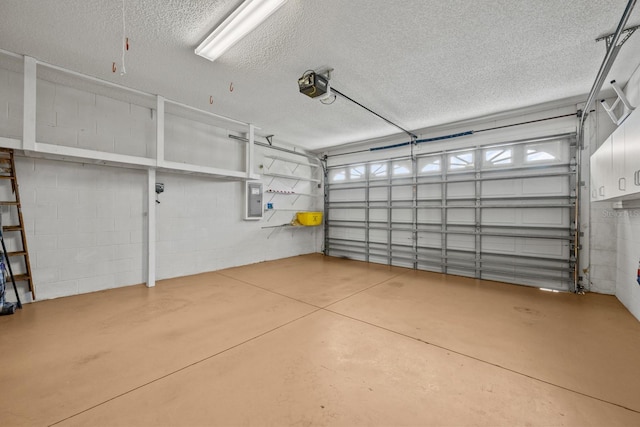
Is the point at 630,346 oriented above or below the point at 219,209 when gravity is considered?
below

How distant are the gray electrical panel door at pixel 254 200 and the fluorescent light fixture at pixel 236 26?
10.6ft

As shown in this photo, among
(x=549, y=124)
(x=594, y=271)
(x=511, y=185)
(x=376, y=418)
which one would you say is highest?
(x=549, y=124)

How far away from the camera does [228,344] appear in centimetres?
240

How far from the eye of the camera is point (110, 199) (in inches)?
157

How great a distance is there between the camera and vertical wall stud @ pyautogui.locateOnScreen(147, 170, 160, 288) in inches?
159

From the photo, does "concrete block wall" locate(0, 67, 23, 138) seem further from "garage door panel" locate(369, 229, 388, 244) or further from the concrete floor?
"garage door panel" locate(369, 229, 388, 244)

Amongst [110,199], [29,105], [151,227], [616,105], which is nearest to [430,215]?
[616,105]

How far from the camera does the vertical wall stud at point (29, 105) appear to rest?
2.84 metres

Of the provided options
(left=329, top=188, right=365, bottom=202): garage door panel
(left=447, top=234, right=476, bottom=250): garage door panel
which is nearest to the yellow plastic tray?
(left=329, top=188, right=365, bottom=202): garage door panel

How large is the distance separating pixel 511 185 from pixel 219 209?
5.68m

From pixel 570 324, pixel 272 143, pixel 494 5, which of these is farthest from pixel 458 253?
pixel 272 143

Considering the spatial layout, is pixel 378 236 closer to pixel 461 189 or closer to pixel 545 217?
pixel 461 189

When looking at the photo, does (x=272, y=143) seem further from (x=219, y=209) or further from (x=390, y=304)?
(x=390, y=304)

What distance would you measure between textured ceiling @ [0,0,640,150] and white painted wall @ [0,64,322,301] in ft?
2.43
